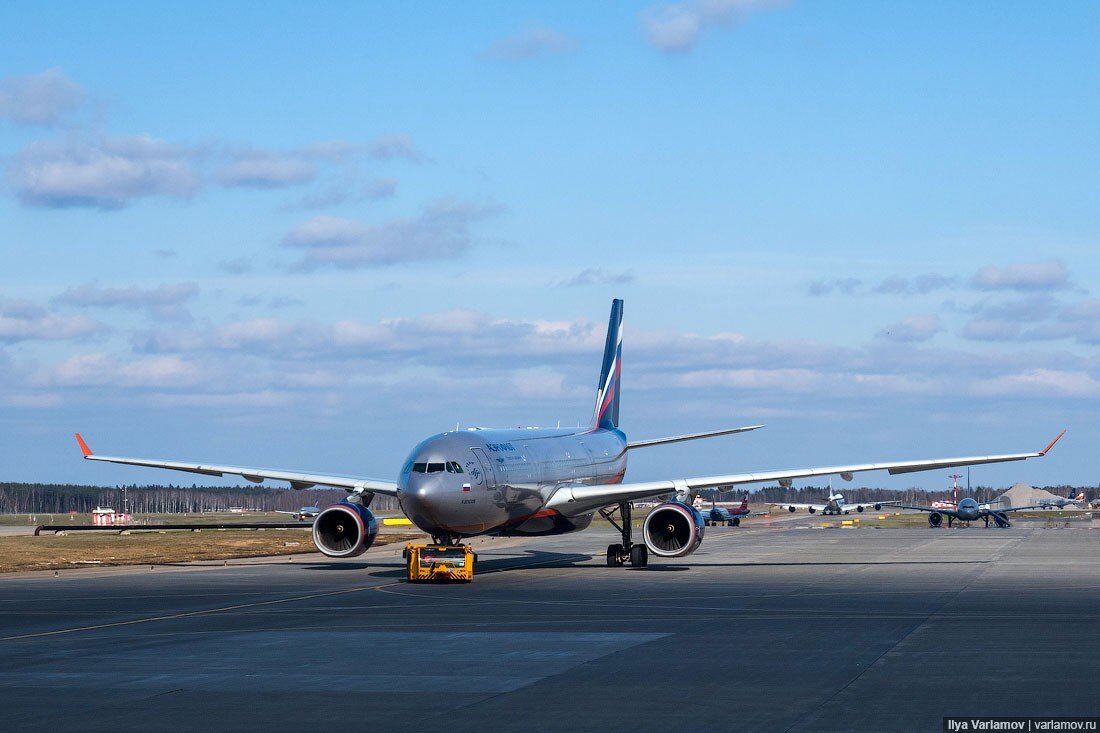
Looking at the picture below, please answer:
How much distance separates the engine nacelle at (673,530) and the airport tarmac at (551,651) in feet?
2.91

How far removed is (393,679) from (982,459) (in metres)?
31.2

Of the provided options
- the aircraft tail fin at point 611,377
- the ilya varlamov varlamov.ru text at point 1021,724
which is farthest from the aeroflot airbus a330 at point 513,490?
the ilya varlamov varlamov.ru text at point 1021,724

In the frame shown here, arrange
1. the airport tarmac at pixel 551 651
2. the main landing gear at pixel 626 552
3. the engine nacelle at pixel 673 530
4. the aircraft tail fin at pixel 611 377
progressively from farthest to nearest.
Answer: the aircraft tail fin at pixel 611 377, the main landing gear at pixel 626 552, the engine nacelle at pixel 673 530, the airport tarmac at pixel 551 651

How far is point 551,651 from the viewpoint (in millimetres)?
21406

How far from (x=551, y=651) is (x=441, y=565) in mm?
17222

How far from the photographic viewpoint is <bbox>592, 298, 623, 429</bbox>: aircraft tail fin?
57031mm

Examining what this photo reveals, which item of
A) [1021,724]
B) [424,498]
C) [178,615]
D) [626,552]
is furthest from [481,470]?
[1021,724]

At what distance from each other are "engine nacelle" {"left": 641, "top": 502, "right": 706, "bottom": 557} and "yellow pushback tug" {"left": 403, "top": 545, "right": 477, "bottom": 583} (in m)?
6.51

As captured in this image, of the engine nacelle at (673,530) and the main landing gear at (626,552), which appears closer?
the engine nacelle at (673,530)

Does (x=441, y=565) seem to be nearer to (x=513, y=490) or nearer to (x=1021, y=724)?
(x=513, y=490)

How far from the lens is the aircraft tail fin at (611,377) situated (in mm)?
57031

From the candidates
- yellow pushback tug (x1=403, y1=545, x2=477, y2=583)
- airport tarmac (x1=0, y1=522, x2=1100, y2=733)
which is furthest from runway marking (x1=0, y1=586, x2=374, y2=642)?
yellow pushback tug (x1=403, y1=545, x2=477, y2=583)

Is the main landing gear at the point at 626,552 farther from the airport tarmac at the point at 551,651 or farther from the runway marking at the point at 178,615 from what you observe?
the runway marking at the point at 178,615

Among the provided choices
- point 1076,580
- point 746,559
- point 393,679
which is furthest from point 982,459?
point 393,679
